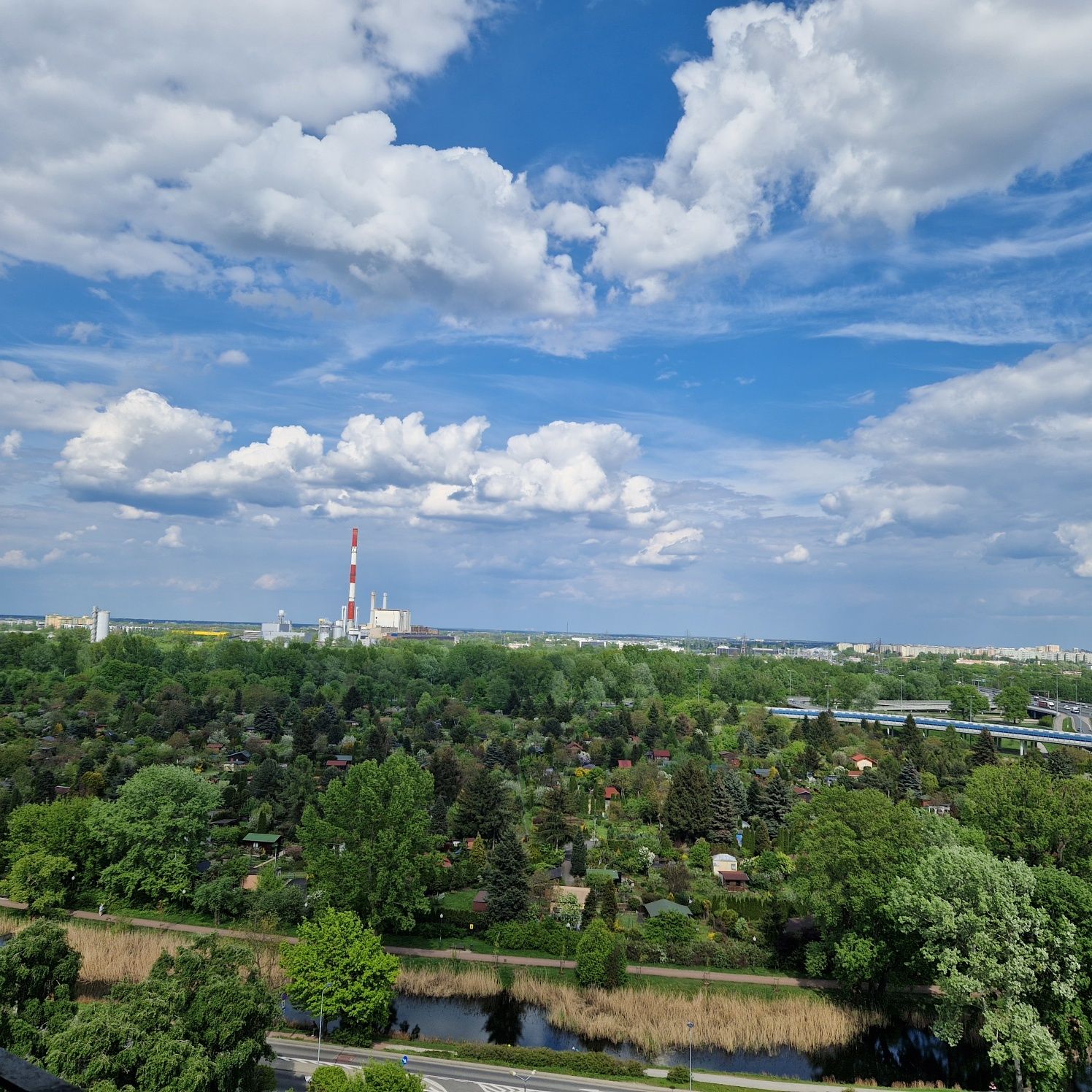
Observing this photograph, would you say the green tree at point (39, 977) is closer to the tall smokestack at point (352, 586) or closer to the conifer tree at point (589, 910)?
the conifer tree at point (589, 910)

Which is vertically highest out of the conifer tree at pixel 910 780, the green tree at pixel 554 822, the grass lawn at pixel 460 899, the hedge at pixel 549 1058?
the conifer tree at pixel 910 780

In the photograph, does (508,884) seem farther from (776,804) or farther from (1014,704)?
(1014,704)

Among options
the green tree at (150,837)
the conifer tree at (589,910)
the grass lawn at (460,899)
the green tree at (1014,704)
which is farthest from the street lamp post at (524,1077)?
the green tree at (1014,704)

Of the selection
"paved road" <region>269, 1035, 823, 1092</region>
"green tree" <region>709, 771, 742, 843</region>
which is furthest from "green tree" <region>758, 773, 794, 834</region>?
"paved road" <region>269, 1035, 823, 1092</region>

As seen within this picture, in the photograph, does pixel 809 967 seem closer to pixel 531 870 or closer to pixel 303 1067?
pixel 531 870

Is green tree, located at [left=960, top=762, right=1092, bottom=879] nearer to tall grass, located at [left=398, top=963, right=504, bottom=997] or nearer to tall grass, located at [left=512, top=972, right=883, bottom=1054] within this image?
tall grass, located at [left=512, top=972, right=883, bottom=1054]

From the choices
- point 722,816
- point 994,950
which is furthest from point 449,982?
point 722,816
